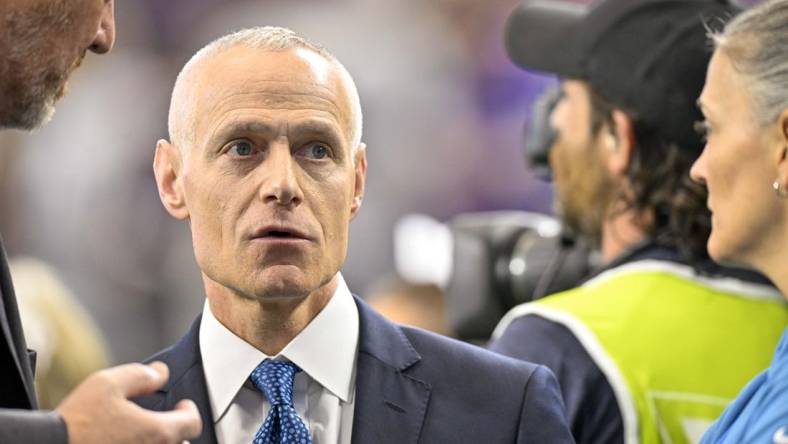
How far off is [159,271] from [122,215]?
0.24m

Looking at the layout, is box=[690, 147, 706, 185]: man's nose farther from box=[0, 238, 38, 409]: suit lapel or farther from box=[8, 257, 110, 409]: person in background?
box=[8, 257, 110, 409]: person in background

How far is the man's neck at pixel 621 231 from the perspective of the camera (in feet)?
8.32

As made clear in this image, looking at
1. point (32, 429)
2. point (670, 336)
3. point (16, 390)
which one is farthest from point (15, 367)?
point (670, 336)

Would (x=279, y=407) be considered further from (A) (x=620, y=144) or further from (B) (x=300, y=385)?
(A) (x=620, y=144)

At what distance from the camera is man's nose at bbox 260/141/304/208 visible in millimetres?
1751

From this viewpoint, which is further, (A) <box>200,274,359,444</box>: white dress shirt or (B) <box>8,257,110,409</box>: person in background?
(B) <box>8,257,110,409</box>: person in background

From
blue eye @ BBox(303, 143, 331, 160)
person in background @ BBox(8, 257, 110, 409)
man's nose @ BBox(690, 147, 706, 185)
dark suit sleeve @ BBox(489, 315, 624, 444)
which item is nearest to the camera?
blue eye @ BBox(303, 143, 331, 160)

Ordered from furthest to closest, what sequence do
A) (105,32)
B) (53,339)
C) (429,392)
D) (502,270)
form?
(53,339), (502,270), (429,392), (105,32)

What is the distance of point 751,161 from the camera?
1.90 meters

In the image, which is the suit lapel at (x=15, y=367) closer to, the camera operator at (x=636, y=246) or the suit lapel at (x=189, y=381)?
the suit lapel at (x=189, y=381)

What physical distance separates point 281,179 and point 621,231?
3.22 feet

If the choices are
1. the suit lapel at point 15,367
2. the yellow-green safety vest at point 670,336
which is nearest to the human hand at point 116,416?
the suit lapel at point 15,367

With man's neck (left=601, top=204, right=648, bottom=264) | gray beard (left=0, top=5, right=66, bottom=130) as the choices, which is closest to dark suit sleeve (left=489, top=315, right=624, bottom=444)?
man's neck (left=601, top=204, right=648, bottom=264)

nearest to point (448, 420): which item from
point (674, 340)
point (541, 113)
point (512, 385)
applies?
point (512, 385)
